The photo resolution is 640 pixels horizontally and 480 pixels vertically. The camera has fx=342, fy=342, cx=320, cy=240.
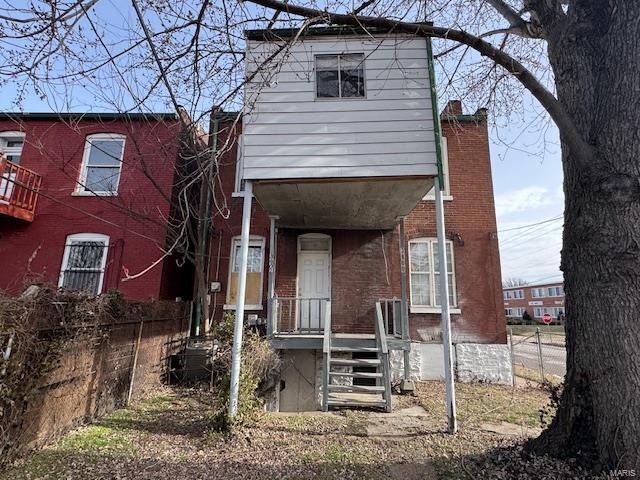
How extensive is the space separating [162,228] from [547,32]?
9.58 meters

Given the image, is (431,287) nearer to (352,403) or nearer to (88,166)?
(352,403)

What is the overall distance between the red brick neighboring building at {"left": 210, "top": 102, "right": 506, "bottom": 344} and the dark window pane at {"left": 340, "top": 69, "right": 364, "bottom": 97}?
3.97m

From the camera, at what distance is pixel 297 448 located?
434 cm

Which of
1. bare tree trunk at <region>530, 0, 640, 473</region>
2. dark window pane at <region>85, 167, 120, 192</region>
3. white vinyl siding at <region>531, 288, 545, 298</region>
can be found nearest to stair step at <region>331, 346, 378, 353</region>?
bare tree trunk at <region>530, 0, 640, 473</region>

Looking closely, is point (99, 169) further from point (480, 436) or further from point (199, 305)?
point (480, 436)

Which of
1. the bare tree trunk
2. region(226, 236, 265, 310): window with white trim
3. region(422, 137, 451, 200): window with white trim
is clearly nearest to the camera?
the bare tree trunk

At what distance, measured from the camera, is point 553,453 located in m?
3.22

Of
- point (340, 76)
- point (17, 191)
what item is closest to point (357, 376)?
point (340, 76)

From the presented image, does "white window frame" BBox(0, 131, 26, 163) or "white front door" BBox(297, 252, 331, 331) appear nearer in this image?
"white front door" BBox(297, 252, 331, 331)

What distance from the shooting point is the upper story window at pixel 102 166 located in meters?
10.2

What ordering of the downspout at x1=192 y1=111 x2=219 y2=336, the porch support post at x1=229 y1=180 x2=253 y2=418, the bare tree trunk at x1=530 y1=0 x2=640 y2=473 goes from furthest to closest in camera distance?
the downspout at x1=192 y1=111 x2=219 y2=336
the porch support post at x1=229 y1=180 x2=253 y2=418
the bare tree trunk at x1=530 y1=0 x2=640 y2=473

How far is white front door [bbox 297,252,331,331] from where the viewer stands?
952 cm

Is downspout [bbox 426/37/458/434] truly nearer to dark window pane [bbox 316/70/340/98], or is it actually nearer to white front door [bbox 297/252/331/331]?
dark window pane [bbox 316/70/340/98]

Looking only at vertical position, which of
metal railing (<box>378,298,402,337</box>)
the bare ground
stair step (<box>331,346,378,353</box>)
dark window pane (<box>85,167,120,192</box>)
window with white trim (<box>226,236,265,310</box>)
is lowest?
the bare ground
